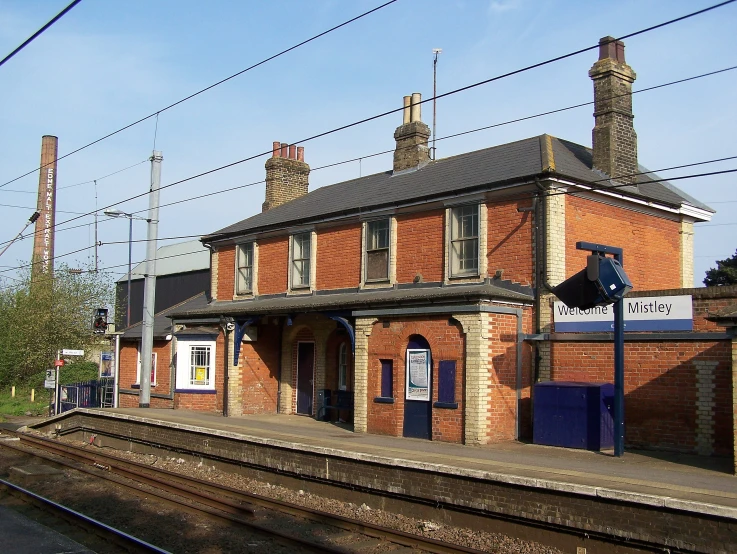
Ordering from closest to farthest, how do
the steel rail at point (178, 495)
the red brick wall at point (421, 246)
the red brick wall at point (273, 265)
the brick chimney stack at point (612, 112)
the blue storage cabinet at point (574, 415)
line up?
the steel rail at point (178, 495), the blue storage cabinet at point (574, 415), the brick chimney stack at point (612, 112), the red brick wall at point (421, 246), the red brick wall at point (273, 265)

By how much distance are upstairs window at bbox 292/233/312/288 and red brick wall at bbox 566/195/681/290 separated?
8258 millimetres

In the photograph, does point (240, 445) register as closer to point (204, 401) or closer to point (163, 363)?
point (204, 401)

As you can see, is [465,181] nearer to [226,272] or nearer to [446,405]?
[446,405]

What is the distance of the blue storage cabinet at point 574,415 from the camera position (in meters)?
13.5

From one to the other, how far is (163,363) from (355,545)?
17.8m

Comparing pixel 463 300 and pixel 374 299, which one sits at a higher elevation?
pixel 374 299

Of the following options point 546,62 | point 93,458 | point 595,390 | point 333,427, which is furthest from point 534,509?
point 93,458

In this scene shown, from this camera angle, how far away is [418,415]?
1605 cm

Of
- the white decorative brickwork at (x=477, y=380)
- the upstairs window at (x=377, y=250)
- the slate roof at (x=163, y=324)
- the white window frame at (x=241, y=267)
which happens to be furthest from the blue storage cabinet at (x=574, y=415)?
the slate roof at (x=163, y=324)

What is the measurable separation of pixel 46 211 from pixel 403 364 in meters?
29.2

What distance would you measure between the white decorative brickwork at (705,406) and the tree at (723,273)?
21.9 m

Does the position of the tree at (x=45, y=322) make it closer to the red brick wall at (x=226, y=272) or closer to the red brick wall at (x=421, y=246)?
the red brick wall at (x=226, y=272)

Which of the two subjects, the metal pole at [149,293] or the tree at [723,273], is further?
the tree at [723,273]

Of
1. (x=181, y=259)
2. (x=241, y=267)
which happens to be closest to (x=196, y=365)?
(x=241, y=267)
